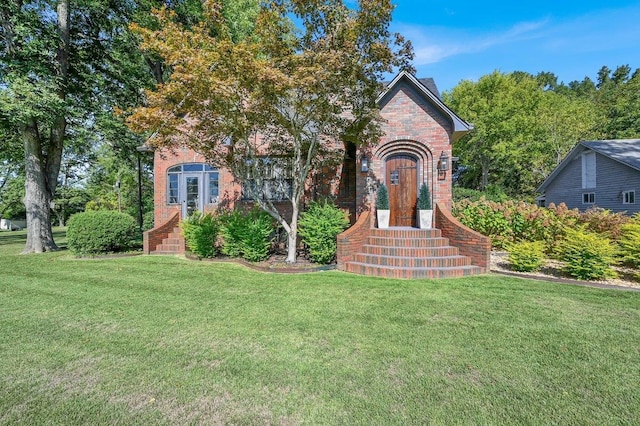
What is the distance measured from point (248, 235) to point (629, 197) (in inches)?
779

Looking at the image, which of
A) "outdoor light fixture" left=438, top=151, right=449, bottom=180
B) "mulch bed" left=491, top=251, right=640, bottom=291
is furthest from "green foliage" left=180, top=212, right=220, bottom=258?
"mulch bed" left=491, top=251, right=640, bottom=291

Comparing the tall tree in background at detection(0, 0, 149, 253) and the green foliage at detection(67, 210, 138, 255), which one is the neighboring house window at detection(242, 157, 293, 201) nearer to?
the green foliage at detection(67, 210, 138, 255)

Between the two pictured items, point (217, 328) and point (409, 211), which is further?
point (409, 211)

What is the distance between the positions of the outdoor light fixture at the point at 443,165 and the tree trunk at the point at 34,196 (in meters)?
15.9

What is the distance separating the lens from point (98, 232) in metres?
10.2

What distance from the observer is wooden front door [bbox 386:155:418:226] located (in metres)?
9.45

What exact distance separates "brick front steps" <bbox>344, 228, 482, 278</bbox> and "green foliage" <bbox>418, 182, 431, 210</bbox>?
914 millimetres

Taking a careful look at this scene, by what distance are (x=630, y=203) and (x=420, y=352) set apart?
19277mm

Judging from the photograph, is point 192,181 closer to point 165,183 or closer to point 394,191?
point 165,183

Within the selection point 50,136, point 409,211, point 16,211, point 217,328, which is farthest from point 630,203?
point 16,211

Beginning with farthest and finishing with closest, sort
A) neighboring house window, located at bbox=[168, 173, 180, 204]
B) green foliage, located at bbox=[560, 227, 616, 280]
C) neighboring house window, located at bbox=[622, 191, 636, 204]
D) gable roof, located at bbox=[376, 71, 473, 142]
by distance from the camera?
neighboring house window, located at bbox=[622, 191, 636, 204], neighboring house window, located at bbox=[168, 173, 180, 204], gable roof, located at bbox=[376, 71, 473, 142], green foliage, located at bbox=[560, 227, 616, 280]

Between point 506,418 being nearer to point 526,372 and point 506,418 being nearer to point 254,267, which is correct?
point 526,372

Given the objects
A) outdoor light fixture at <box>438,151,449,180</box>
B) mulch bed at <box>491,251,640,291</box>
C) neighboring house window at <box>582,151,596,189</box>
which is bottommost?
mulch bed at <box>491,251,640,291</box>

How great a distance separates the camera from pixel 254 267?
7871mm
